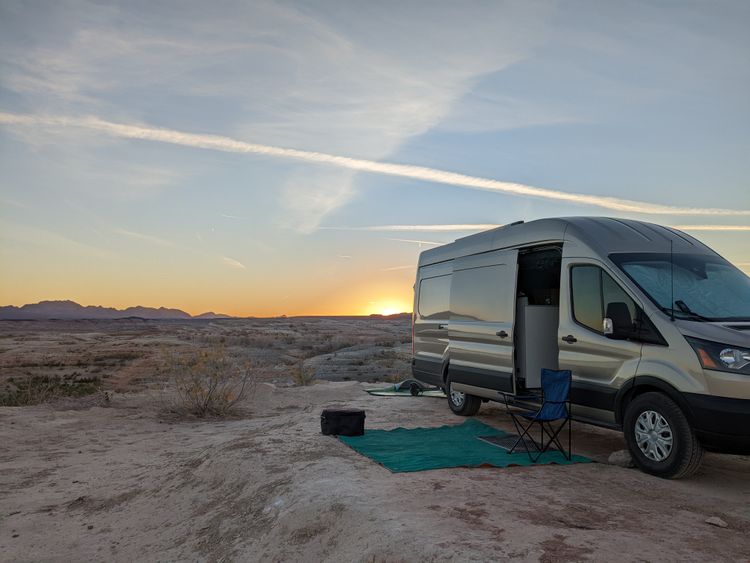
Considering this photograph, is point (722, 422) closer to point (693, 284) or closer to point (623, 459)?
point (623, 459)

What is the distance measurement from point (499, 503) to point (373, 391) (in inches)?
396

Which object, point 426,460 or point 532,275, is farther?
point 532,275

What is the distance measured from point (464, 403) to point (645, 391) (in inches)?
169

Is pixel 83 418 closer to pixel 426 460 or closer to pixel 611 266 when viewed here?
pixel 426 460

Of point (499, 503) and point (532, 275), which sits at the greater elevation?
point (532, 275)

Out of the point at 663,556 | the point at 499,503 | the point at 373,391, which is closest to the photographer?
the point at 663,556

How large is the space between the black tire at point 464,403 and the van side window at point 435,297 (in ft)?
4.39

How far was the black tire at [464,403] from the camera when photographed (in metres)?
10.7

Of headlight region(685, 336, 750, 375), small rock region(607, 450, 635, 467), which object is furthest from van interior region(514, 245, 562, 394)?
headlight region(685, 336, 750, 375)

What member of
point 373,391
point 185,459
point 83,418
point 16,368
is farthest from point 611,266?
point 16,368

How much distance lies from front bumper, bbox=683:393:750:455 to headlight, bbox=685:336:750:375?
11.9 inches

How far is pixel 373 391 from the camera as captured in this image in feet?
51.1

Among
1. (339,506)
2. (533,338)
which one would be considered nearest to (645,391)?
(533,338)

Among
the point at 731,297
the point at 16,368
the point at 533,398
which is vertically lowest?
the point at 16,368
